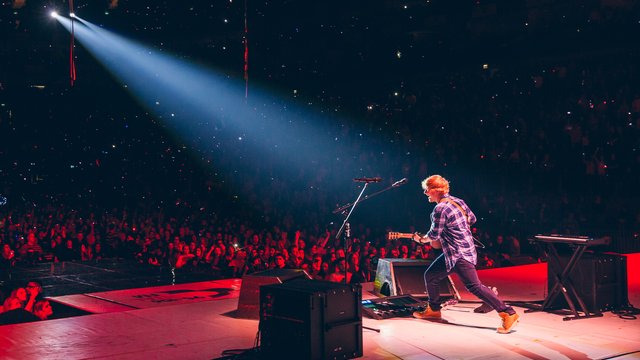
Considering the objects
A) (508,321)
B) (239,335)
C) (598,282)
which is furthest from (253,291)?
(598,282)

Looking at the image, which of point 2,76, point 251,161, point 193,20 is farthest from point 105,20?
point 251,161

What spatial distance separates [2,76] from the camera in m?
20.0

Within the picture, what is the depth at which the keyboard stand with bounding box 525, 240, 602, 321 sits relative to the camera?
17.9ft

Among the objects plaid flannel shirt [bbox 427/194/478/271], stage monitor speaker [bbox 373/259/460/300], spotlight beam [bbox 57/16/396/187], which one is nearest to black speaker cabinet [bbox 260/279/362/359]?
plaid flannel shirt [bbox 427/194/478/271]

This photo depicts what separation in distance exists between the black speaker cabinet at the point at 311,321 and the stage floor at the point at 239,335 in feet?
0.44

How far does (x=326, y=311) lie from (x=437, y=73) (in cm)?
1307

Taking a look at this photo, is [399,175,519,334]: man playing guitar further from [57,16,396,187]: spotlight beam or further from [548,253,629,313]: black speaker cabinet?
[57,16,396,187]: spotlight beam

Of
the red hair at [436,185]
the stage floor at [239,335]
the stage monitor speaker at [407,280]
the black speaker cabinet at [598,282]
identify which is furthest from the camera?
the stage monitor speaker at [407,280]

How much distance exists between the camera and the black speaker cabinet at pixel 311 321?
3.85 m

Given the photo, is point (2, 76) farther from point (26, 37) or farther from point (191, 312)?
point (191, 312)

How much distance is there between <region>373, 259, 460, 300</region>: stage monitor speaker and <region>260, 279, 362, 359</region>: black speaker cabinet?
2181 millimetres

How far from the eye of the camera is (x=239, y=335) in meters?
4.81

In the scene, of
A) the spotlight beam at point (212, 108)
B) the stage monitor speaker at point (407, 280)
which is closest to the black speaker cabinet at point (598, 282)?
the stage monitor speaker at point (407, 280)

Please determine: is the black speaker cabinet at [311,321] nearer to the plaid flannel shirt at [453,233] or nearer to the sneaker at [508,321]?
the plaid flannel shirt at [453,233]
